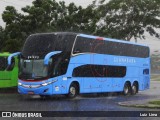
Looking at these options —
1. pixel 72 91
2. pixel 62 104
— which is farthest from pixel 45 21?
pixel 62 104

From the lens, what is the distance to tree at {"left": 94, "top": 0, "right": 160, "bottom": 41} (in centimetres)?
5647

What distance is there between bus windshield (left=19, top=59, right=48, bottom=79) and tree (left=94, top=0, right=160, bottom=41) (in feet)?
109

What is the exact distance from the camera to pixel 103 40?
26891mm

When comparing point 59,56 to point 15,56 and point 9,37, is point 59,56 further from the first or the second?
point 9,37

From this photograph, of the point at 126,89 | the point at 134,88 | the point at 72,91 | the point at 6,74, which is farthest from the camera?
the point at 134,88

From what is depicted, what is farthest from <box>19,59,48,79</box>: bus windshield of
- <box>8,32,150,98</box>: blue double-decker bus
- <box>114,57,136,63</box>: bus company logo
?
<box>114,57,136,63</box>: bus company logo

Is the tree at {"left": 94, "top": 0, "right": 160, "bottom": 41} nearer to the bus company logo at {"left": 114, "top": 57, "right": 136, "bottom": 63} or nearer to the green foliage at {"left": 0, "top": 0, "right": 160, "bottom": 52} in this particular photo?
the green foliage at {"left": 0, "top": 0, "right": 160, "bottom": 52}

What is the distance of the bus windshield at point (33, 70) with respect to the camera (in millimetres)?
23047

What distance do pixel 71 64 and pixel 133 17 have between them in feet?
111

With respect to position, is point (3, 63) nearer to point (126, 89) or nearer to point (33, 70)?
point (33, 70)

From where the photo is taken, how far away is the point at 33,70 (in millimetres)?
23234

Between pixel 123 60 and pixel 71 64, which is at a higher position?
pixel 123 60

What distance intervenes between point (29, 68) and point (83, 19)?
18803 mm

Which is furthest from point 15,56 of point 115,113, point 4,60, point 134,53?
point 115,113
